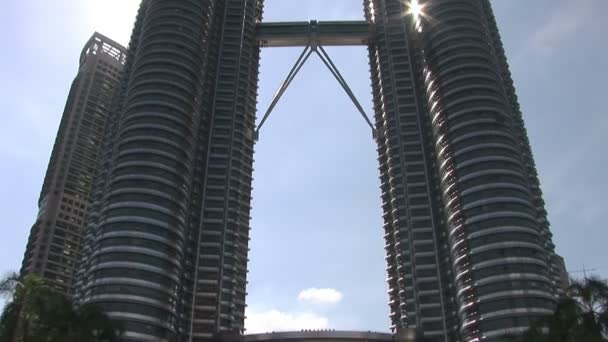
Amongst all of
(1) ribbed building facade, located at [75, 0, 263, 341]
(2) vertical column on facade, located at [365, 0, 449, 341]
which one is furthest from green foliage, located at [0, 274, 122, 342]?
(2) vertical column on facade, located at [365, 0, 449, 341]

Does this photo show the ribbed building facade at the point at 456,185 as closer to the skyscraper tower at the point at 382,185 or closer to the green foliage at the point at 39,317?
the skyscraper tower at the point at 382,185

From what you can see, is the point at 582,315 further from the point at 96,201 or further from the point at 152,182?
the point at 96,201

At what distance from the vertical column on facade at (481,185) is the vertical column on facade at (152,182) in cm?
6052

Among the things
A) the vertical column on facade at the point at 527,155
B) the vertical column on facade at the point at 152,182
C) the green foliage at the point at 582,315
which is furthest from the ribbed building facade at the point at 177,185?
the green foliage at the point at 582,315

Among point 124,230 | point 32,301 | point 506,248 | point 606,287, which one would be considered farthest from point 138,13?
point 606,287

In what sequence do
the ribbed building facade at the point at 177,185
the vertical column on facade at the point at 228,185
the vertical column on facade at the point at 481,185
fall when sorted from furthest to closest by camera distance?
1. the vertical column on facade at the point at 228,185
2. the ribbed building facade at the point at 177,185
3. the vertical column on facade at the point at 481,185

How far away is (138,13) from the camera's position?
195000mm

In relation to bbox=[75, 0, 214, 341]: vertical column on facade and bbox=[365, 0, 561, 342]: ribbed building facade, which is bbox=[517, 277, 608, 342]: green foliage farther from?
bbox=[75, 0, 214, 341]: vertical column on facade

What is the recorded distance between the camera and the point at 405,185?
163 metres

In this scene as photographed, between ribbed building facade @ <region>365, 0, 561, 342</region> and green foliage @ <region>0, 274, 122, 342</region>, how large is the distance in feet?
274

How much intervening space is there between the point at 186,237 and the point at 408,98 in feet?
243

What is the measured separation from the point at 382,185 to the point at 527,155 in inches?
1550

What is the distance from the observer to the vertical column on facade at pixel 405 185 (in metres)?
148

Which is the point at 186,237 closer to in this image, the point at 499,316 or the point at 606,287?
the point at 499,316
